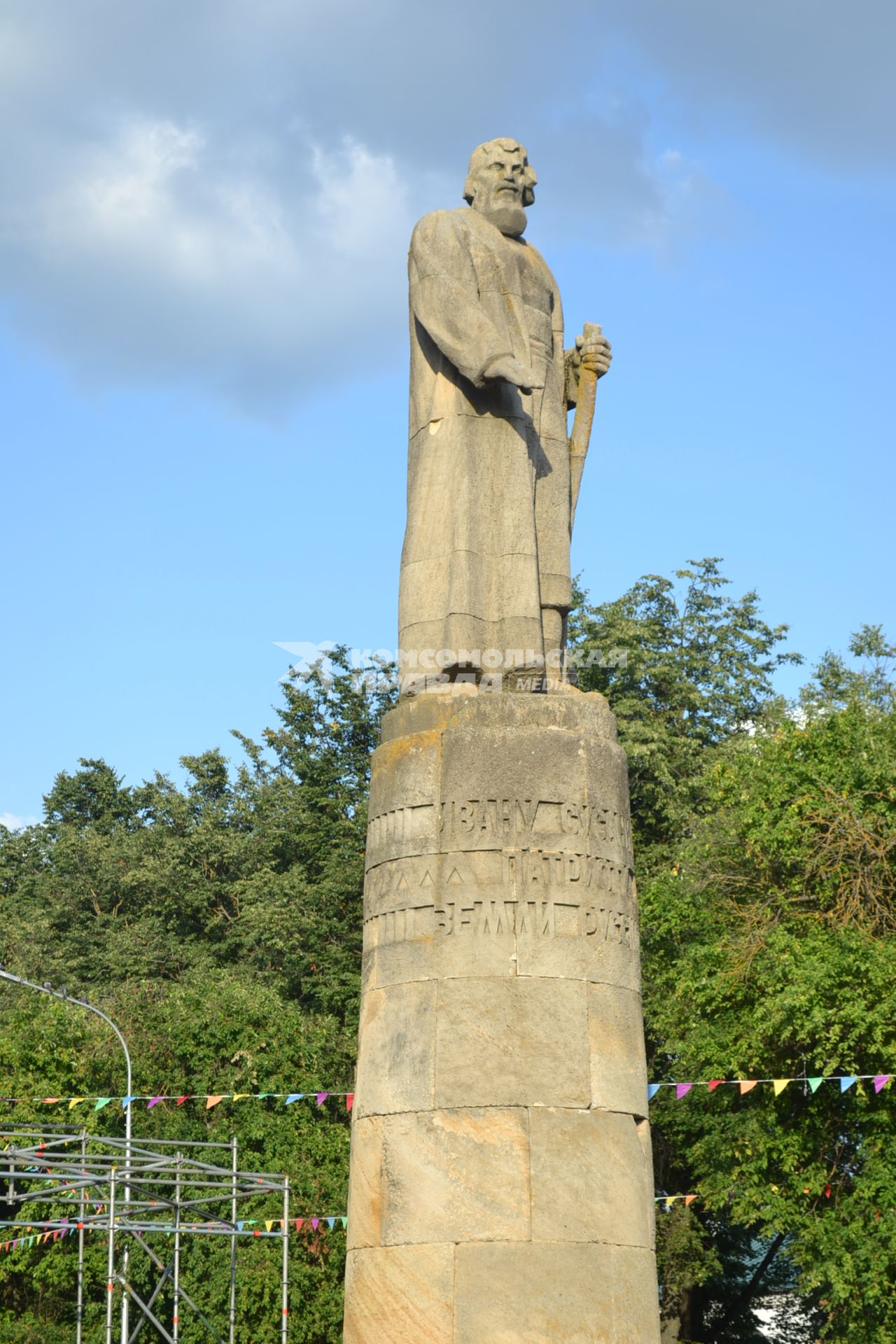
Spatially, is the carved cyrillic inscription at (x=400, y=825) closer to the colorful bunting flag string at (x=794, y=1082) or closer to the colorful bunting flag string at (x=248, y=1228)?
the colorful bunting flag string at (x=794, y=1082)

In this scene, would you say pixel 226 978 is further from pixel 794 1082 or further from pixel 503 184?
pixel 503 184

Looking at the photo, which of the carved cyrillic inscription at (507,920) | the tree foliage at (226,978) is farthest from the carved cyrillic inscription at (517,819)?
the tree foliage at (226,978)

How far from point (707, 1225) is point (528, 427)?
75.5ft

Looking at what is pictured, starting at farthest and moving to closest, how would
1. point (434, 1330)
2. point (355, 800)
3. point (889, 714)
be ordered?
point (355, 800) → point (889, 714) → point (434, 1330)

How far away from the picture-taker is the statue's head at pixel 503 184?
11.9 metres

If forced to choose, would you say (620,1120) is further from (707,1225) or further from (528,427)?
(707,1225)

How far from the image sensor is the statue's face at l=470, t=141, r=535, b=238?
11.9 metres

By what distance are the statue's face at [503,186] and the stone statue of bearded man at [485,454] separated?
0.03 ft

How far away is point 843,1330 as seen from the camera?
23828 millimetres

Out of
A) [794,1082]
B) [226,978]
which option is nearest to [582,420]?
[794,1082]

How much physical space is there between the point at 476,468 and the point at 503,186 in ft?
7.09

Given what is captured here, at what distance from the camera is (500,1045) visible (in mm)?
9547

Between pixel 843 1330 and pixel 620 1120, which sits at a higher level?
pixel 620 1120

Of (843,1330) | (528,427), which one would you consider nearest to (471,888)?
(528,427)
